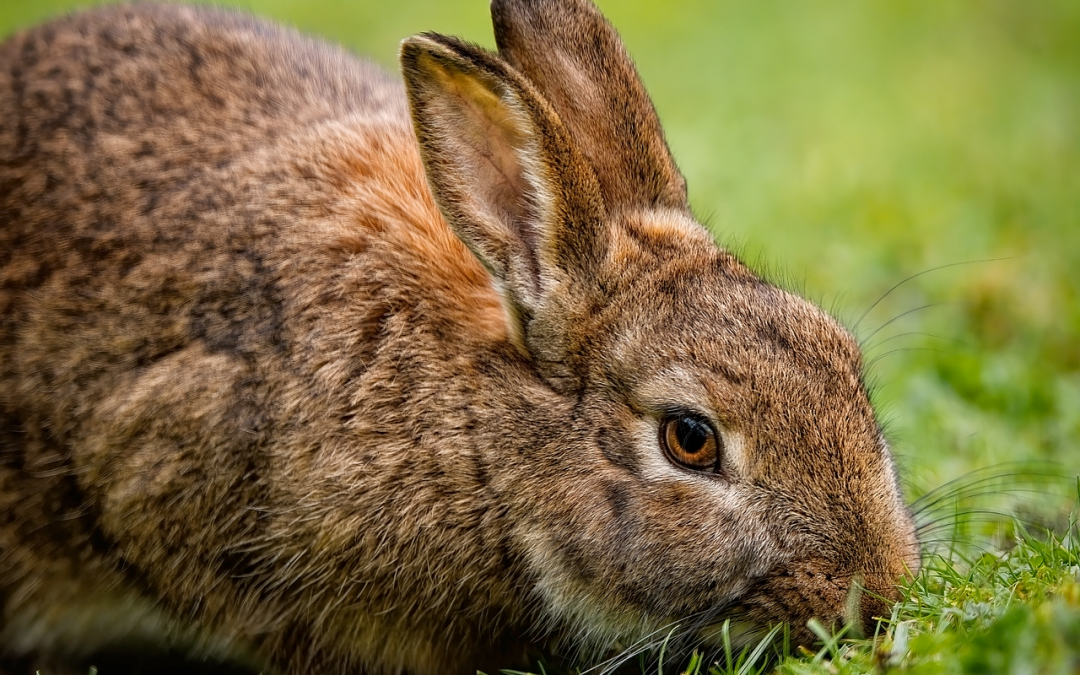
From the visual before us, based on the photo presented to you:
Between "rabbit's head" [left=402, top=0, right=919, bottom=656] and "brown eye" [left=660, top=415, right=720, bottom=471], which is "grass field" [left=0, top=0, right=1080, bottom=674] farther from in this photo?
"brown eye" [left=660, top=415, right=720, bottom=471]

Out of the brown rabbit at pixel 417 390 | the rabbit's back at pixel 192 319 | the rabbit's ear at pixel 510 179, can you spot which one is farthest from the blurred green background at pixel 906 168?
the rabbit's back at pixel 192 319

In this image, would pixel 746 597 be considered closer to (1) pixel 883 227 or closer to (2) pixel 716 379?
(2) pixel 716 379

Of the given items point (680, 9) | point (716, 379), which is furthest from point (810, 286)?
point (680, 9)

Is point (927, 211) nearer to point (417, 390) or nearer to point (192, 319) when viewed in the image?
point (417, 390)

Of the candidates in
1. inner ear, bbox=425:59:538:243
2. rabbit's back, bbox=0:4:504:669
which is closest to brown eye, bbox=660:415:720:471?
rabbit's back, bbox=0:4:504:669

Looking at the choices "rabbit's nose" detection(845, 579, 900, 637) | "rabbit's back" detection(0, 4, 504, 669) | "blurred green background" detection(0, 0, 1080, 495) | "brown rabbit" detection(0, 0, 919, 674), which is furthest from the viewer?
"blurred green background" detection(0, 0, 1080, 495)

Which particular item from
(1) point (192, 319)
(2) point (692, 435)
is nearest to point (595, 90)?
(2) point (692, 435)

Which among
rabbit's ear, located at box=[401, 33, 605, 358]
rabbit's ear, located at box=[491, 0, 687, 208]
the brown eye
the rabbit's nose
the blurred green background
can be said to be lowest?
the rabbit's nose
